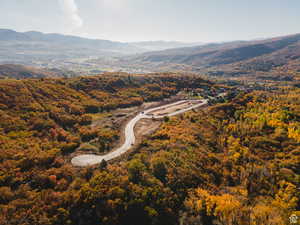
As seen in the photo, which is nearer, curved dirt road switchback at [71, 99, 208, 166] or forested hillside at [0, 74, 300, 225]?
forested hillside at [0, 74, 300, 225]

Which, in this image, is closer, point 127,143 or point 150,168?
point 150,168

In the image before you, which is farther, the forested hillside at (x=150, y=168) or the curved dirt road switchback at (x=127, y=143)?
the curved dirt road switchback at (x=127, y=143)

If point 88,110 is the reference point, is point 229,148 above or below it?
below

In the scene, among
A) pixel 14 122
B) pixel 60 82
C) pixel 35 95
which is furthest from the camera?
pixel 60 82

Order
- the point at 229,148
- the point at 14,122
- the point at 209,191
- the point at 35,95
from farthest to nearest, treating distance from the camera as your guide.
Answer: the point at 35,95, the point at 229,148, the point at 14,122, the point at 209,191

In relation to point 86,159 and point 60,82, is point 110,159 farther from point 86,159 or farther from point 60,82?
point 60,82

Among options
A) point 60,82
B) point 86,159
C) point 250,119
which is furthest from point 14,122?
point 250,119

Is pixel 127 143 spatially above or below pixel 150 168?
above

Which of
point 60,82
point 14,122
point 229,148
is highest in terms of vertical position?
point 60,82
